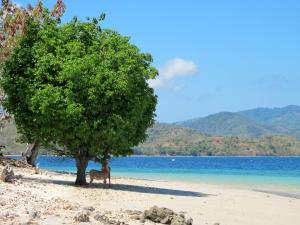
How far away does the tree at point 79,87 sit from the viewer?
2780cm

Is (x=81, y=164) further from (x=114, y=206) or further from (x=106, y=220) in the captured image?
(x=106, y=220)

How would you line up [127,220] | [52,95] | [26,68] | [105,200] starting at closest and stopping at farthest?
[127,220]
[105,200]
[52,95]
[26,68]

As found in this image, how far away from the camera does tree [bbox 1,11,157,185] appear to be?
1094 inches

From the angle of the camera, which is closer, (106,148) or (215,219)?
(215,219)

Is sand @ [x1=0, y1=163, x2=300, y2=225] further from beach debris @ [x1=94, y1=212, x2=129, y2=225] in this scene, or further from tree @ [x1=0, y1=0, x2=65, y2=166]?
tree @ [x1=0, y1=0, x2=65, y2=166]

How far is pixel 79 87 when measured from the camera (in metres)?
27.9

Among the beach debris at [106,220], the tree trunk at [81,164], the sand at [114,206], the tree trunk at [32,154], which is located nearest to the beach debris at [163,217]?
the sand at [114,206]

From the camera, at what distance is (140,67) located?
97.9 ft

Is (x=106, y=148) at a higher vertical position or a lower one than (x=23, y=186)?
higher

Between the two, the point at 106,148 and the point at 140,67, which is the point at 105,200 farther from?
the point at 140,67

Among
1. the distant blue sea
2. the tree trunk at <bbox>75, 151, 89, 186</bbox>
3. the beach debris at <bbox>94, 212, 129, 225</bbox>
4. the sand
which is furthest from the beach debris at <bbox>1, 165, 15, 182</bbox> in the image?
the beach debris at <bbox>94, 212, 129, 225</bbox>

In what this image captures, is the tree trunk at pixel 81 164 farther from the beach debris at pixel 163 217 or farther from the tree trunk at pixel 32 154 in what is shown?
the tree trunk at pixel 32 154

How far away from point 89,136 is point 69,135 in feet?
3.32

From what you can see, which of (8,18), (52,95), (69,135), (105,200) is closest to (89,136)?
(69,135)
